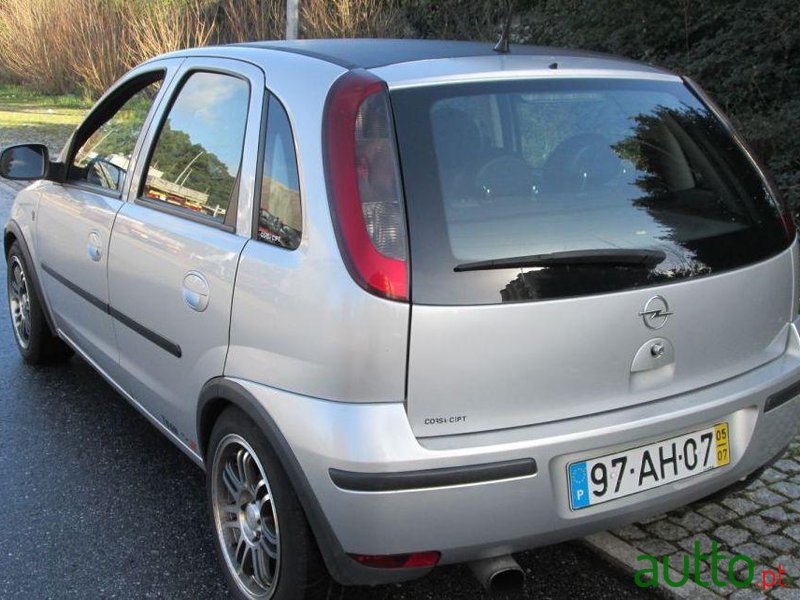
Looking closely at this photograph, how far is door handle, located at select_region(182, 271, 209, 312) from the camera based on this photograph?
2652mm

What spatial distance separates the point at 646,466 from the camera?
2.34m

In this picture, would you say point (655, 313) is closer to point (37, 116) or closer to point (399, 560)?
point (399, 560)

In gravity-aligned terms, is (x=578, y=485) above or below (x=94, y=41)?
below

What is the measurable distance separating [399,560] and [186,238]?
1.32 m

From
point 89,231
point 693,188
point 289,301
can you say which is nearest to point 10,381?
point 89,231

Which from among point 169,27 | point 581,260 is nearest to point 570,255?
point 581,260

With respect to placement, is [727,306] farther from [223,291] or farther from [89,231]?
[89,231]

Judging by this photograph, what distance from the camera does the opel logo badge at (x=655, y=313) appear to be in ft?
7.52

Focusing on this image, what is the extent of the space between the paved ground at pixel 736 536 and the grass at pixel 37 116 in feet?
36.2

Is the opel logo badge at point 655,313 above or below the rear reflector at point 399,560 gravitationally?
above

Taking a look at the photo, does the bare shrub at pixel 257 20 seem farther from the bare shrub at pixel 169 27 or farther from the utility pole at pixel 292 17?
the utility pole at pixel 292 17

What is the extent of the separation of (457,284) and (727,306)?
0.90 m

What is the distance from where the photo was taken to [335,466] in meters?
2.11

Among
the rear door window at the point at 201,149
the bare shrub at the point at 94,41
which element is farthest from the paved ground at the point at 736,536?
the bare shrub at the point at 94,41
